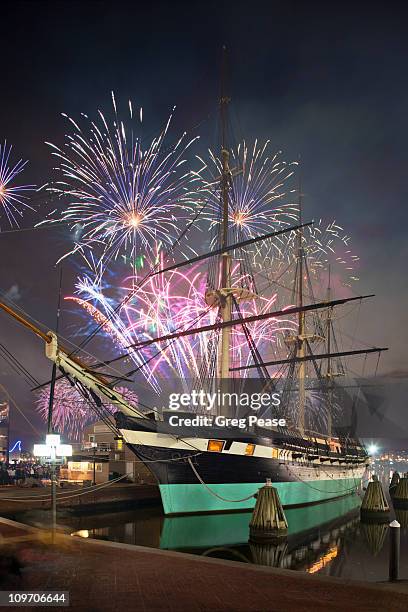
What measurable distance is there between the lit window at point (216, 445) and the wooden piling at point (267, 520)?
360 inches

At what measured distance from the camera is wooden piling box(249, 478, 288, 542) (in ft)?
62.0

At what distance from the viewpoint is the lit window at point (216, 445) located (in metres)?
28.4

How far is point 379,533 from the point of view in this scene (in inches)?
977

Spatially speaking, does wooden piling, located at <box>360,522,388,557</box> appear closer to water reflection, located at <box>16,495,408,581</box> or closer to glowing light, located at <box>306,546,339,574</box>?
water reflection, located at <box>16,495,408,581</box>

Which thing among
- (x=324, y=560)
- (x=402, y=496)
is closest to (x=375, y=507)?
(x=402, y=496)

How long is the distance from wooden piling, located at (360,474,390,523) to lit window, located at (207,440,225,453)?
8.00 m

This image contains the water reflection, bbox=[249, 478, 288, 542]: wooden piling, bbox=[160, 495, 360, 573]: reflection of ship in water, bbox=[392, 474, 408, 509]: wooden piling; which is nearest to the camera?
the water reflection

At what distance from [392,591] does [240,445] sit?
21.0m

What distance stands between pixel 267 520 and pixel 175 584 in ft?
35.5

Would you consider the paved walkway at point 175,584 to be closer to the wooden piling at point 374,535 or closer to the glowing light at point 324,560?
the glowing light at point 324,560

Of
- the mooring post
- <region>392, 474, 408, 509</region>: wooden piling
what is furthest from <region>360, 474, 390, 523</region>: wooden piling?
the mooring post

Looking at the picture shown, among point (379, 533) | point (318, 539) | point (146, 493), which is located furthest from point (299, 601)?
point (146, 493)

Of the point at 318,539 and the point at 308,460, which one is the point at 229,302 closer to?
the point at 308,460

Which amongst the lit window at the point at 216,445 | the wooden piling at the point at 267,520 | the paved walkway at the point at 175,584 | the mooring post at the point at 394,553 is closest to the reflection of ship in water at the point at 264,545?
the wooden piling at the point at 267,520
